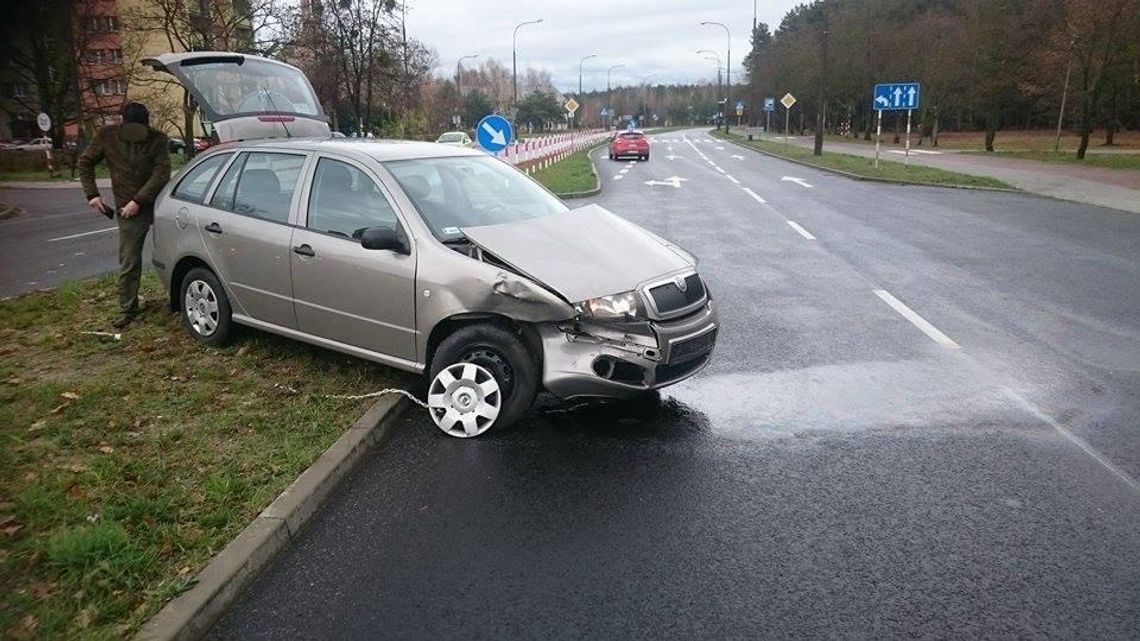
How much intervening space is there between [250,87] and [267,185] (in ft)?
9.22

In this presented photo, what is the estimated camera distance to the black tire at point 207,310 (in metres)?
6.43

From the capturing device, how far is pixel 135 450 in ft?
15.3

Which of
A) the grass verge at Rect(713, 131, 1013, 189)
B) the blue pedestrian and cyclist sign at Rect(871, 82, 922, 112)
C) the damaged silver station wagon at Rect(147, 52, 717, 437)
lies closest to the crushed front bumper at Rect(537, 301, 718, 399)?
the damaged silver station wagon at Rect(147, 52, 717, 437)

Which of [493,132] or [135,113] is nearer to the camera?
[135,113]

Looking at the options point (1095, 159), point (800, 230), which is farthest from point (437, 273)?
point (1095, 159)

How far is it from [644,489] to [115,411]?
3464 mm

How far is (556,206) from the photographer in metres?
6.20

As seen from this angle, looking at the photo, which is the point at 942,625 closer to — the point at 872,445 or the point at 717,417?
the point at 872,445

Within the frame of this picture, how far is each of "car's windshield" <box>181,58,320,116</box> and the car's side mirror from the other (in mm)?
3775

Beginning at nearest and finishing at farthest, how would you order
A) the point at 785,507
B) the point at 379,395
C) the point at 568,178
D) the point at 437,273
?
1. the point at 785,507
2. the point at 437,273
3. the point at 379,395
4. the point at 568,178

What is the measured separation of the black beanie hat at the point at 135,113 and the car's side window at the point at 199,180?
85 cm

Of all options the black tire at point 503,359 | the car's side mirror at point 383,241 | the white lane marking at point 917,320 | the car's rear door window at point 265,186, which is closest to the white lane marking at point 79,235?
the car's rear door window at point 265,186

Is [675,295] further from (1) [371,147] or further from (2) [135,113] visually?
(2) [135,113]

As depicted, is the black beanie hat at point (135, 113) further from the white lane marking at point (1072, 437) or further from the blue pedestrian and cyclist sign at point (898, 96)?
the blue pedestrian and cyclist sign at point (898, 96)
